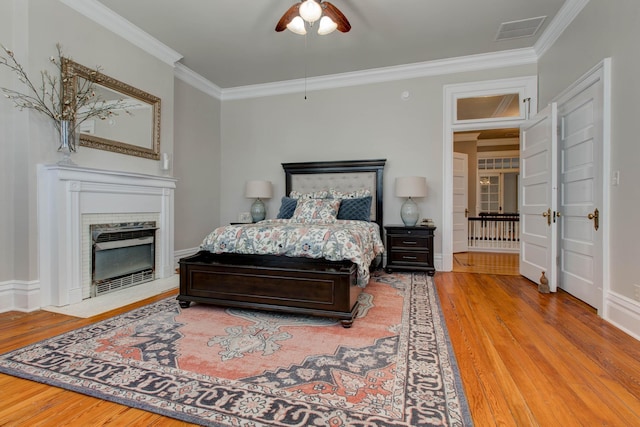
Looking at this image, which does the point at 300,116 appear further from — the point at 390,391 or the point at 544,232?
the point at 390,391

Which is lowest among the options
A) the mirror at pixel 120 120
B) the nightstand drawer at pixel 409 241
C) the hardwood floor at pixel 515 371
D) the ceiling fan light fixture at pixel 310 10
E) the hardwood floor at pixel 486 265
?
the hardwood floor at pixel 486 265

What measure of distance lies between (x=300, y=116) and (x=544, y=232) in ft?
12.5

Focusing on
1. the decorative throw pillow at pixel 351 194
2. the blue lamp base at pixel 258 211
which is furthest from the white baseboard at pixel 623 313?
the blue lamp base at pixel 258 211

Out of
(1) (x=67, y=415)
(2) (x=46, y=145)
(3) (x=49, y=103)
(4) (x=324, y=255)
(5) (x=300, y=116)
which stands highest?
(5) (x=300, y=116)

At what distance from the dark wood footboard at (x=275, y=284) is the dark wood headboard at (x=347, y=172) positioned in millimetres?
2174

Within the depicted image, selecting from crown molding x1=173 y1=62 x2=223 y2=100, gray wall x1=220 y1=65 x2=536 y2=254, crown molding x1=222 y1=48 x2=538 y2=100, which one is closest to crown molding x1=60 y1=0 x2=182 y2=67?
crown molding x1=173 y1=62 x2=223 y2=100

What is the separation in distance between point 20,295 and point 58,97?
1831 millimetres

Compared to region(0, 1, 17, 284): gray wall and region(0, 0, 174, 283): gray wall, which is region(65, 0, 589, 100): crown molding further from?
region(0, 1, 17, 284): gray wall

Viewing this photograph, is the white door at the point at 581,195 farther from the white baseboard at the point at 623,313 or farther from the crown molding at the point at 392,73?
the crown molding at the point at 392,73

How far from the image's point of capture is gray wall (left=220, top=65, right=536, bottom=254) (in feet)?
14.7

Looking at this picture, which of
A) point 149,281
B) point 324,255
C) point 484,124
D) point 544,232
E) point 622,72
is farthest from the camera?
point 484,124

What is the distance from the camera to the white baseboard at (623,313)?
7.05 feet

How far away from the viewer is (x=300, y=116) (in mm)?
5109

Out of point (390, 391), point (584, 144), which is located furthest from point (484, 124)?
point (390, 391)
